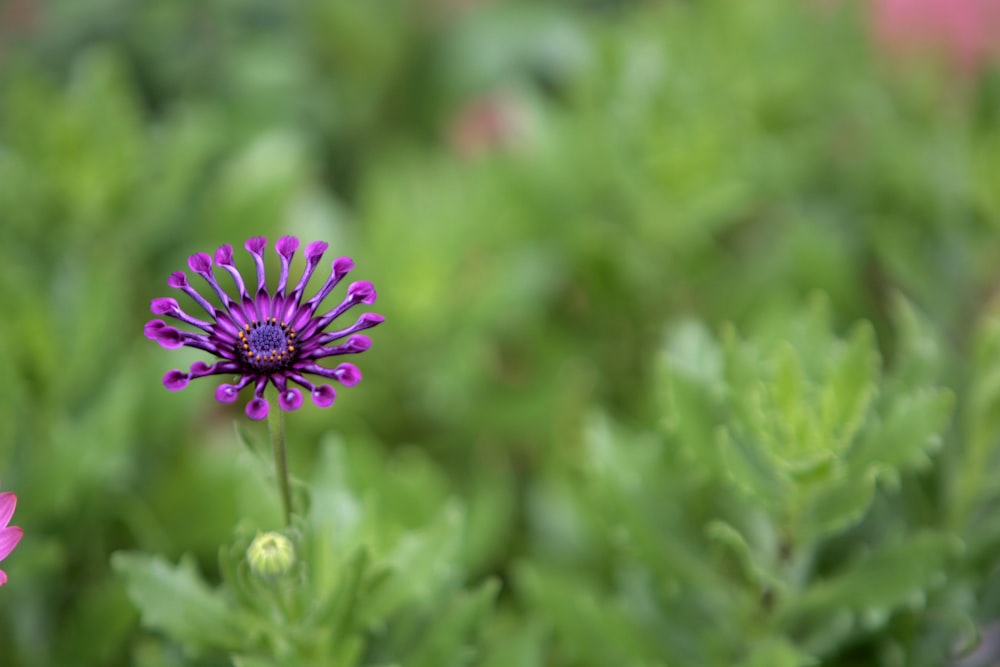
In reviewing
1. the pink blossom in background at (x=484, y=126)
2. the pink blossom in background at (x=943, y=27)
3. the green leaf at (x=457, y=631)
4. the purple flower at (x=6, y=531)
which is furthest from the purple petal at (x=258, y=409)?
the pink blossom in background at (x=943, y=27)

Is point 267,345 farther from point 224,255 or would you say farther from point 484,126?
point 484,126

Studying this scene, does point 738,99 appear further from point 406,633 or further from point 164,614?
point 164,614

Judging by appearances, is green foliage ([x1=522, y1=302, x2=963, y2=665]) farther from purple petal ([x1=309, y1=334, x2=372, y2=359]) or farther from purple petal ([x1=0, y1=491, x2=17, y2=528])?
purple petal ([x1=0, y1=491, x2=17, y2=528])

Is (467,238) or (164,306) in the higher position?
(467,238)

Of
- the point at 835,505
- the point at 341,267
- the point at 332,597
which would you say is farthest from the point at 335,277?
the point at 835,505

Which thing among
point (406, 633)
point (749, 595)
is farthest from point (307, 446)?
point (749, 595)

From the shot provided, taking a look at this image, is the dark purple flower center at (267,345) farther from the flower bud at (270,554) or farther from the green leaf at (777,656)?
the green leaf at (777,656)
